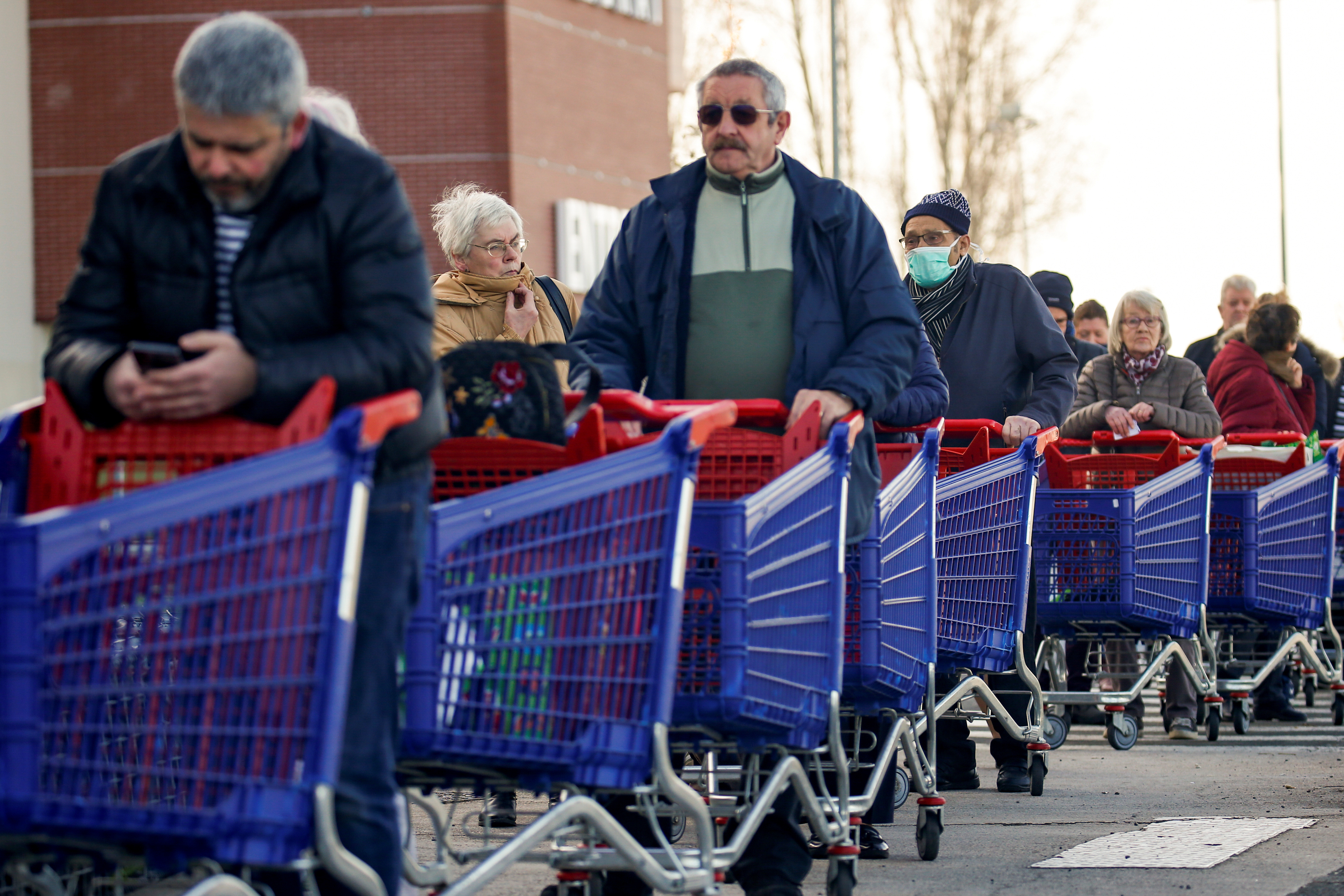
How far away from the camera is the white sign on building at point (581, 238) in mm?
27688

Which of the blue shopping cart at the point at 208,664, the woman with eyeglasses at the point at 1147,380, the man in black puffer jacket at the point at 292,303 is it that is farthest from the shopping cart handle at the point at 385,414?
the woman with eyeglasses at the point at 1147,380

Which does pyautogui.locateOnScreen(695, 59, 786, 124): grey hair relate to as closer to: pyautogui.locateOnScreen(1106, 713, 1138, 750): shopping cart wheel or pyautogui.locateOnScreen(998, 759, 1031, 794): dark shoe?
pyautogui.locateOnScreen(998, 759, 1031, 794): dark shoe

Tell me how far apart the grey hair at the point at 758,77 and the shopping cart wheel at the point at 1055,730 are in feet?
12.3

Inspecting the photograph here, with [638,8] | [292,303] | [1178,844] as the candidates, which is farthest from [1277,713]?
[638,8]

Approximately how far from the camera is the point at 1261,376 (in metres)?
10.7

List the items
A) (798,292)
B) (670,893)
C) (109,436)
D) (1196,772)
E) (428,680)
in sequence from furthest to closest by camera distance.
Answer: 1. (1196,772)
2. (798,292)
3. (670,893)
4. (428,680)
5. (109,436)

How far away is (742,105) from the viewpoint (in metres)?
5.19

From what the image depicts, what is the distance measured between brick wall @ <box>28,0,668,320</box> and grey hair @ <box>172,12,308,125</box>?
2294 cm

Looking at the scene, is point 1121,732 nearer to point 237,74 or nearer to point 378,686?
point 378,686

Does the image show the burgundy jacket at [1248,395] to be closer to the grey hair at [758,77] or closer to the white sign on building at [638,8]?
the grey hair at [758,77]

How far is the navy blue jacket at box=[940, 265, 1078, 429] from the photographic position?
7.97 metres

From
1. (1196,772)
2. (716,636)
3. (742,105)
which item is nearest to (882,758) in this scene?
(716,636)

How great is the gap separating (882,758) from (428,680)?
2004mm

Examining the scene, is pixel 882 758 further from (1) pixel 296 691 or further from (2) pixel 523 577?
(1) pixel 296 691
